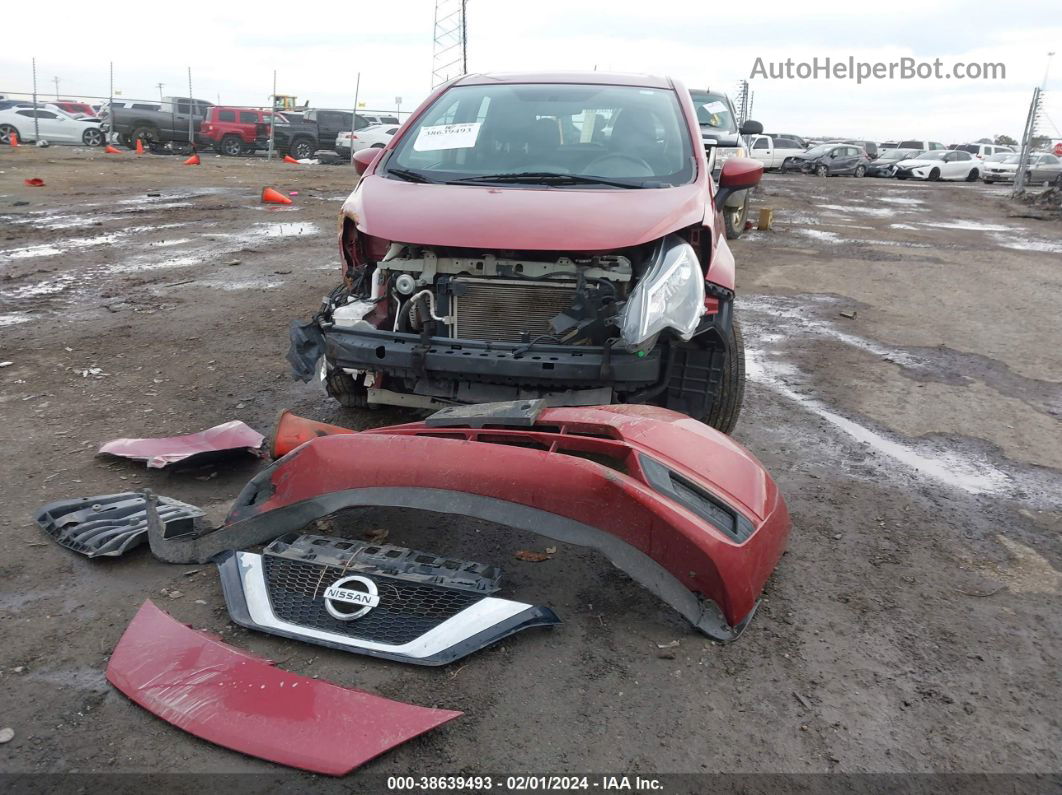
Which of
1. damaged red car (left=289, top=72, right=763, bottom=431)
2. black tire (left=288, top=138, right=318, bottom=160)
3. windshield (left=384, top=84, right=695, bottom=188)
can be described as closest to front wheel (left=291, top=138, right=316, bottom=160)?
black tire (left=288, top=138, right=318, bottom=160)

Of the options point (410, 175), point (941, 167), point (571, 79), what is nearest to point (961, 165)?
point (941, 167)

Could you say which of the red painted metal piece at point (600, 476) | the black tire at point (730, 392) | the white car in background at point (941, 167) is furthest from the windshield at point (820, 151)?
the red painted metal piece at point (600, 476)

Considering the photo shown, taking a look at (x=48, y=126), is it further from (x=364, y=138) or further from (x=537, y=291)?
(x=537, y=291)

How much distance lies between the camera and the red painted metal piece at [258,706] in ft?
6.45

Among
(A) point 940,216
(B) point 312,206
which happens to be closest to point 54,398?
(B) point 312,206

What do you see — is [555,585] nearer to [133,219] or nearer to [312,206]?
[133,219]

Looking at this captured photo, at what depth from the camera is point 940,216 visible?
648 inches

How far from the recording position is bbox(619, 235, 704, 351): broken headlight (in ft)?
10.0

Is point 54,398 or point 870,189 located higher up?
point 870,189

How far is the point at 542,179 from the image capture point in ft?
12.8

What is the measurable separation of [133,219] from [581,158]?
878cm

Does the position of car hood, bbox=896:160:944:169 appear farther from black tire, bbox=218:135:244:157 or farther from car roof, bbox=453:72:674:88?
car roof, bbox=453:72:674:88

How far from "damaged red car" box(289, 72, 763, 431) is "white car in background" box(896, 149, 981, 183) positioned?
3158 centimetres

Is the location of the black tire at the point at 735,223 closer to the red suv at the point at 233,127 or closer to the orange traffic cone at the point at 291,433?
the orange traffic cone at the point at 291,433
